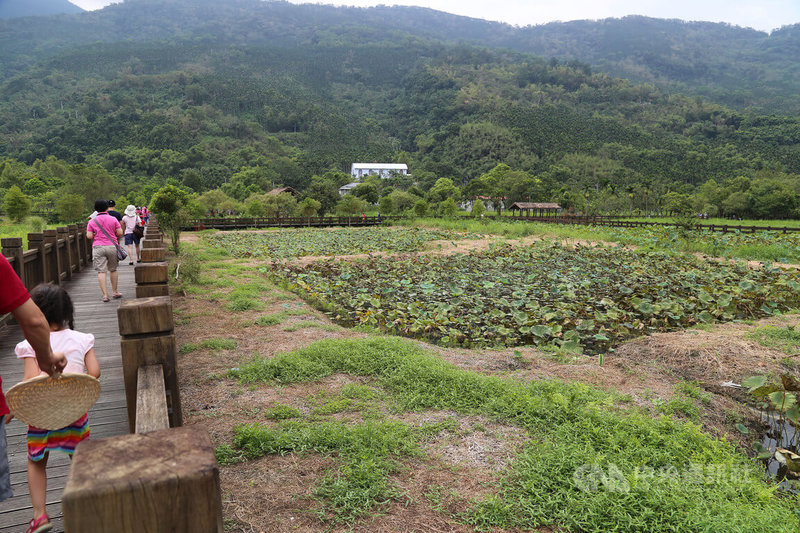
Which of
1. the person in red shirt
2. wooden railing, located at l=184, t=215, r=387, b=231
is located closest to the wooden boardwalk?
the person in red shirt

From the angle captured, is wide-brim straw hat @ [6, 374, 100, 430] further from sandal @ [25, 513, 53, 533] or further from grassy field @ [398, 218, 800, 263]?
grassy field @ [398, 218, 800, 263]

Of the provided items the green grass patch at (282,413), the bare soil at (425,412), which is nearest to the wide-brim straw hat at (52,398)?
the bare soil at (425,412)

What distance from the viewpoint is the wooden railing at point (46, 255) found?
519 centimetres

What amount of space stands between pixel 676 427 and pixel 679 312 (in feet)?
17.6

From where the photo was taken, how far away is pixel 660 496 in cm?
289

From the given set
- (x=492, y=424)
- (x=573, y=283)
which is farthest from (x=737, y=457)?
(x=573, y=283)

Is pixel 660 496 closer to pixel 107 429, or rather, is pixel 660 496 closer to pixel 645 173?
pixel 107 429

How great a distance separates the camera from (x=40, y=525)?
2301 mm

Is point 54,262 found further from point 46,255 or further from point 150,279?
point 150,279

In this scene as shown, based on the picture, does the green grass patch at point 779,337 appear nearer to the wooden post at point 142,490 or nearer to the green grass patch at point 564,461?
the green grass patch at point 564,461

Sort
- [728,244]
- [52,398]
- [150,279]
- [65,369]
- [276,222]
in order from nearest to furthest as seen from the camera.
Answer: [52,398] → [65,369] → [150,279] → [728,244] → [276,222]

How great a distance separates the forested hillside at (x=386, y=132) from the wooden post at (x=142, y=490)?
4647cm

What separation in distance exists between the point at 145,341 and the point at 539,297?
877 cm

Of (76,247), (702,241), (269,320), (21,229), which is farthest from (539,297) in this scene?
(21,229)
